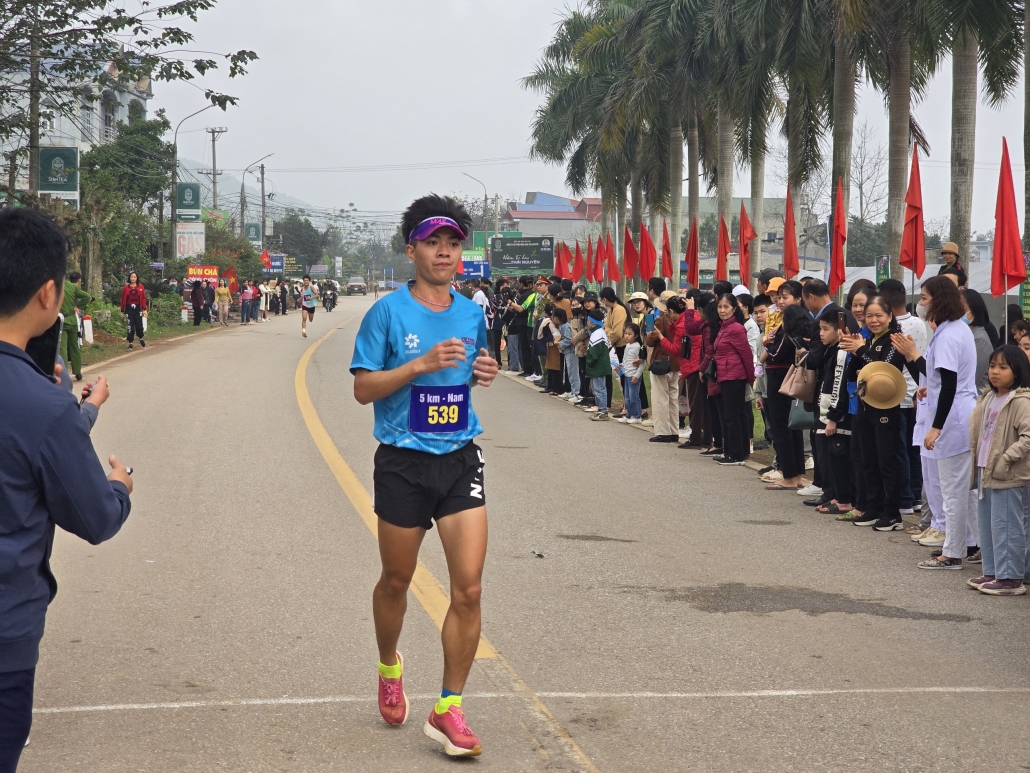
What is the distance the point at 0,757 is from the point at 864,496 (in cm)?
821

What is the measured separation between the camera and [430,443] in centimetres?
455

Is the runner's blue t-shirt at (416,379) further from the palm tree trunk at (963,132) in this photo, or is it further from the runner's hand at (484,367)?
the palm tree trunk at (963,132)

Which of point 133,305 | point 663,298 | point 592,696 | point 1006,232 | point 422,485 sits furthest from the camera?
point 133,305

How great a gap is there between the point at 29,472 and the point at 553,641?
12.2ft

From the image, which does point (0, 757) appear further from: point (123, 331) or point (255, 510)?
point (123, 331)

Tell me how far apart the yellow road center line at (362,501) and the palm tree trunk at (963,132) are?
1081 cm

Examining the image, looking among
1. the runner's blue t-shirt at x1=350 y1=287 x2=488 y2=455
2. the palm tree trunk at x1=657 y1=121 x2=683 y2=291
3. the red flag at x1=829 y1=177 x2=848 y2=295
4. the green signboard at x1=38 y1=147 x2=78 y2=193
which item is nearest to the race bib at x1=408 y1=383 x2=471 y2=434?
the runner's blue t-shirt at x1=350 y1=287 x2=488 y2=455

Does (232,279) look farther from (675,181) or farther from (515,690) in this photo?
(515,690)

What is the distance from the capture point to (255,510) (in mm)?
9750

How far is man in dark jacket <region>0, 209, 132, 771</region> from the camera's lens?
2816 millimetres

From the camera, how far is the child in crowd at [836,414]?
1008cm

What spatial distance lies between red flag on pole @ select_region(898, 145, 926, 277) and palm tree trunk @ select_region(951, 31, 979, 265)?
476cm

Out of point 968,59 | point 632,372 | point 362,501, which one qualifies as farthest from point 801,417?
point 968,59

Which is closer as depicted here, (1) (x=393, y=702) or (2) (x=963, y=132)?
(1) (x=393, y=702)
